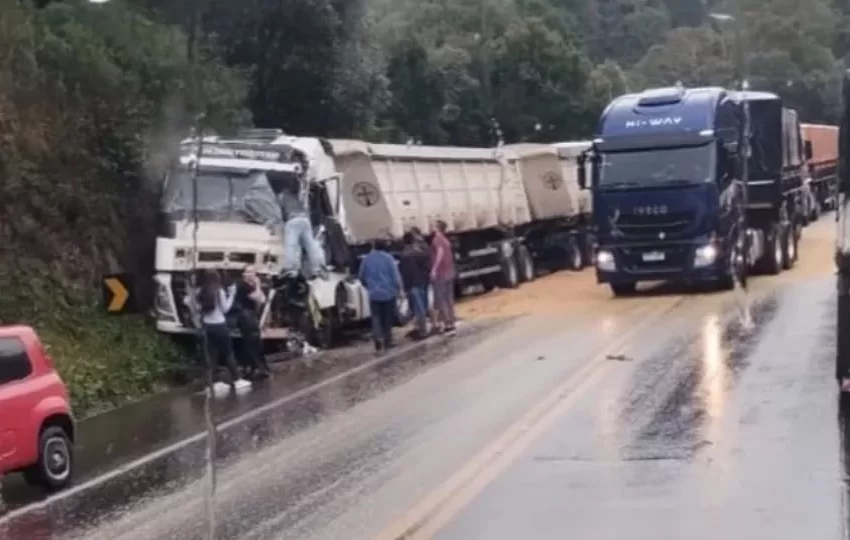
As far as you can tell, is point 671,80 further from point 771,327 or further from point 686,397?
point 686,397

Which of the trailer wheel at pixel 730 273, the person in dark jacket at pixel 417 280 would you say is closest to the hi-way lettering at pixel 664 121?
the trailer wheel at pixel 730 273

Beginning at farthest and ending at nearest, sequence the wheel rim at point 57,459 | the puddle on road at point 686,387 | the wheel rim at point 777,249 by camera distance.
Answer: the wheel rim at point 777,249, the wheel rim at point 57,459, the puddle on road at point 686,387

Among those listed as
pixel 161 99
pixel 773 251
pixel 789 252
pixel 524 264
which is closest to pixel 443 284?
pixel 161 99

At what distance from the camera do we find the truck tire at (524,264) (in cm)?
3512

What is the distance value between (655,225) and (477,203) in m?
5.72

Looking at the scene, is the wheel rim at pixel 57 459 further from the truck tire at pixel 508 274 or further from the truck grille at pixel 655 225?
the truck tire at pixel 508 274

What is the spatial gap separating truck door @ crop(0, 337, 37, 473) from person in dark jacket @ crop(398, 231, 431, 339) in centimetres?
1186

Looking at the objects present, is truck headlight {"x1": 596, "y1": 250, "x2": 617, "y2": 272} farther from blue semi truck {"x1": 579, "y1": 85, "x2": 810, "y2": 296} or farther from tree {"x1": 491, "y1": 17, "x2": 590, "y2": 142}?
tree {"x1": 491, "y1": 17, "x2": 590, "y2": 142}

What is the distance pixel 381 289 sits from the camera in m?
23.8

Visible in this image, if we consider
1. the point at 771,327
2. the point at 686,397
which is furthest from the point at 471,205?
the point at 686,397

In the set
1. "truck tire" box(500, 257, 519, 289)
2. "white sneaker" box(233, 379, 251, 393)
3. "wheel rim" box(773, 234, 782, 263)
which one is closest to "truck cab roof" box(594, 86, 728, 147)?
"wheel rim" box(773, 234, 782, 263)

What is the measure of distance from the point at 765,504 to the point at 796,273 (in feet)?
72.6

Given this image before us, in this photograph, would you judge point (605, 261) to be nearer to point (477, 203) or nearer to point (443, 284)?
point (443, 284)

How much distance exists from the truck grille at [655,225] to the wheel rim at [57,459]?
1591 centimetres
